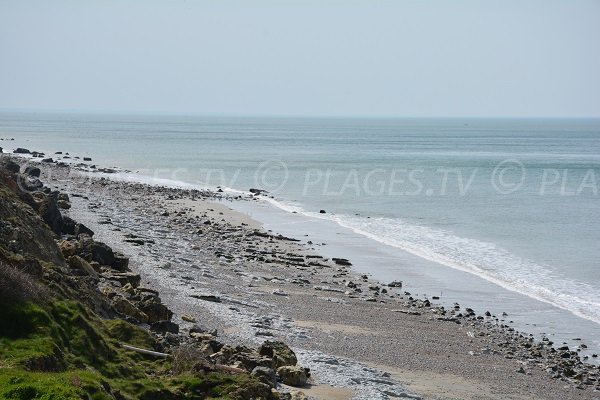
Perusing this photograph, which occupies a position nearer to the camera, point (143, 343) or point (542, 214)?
point (143, 343)

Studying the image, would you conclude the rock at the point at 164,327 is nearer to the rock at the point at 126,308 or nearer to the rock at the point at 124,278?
the rock at the point at 126,308

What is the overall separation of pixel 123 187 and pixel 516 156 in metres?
78.4

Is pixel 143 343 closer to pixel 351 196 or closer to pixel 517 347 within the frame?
pixel 517 347

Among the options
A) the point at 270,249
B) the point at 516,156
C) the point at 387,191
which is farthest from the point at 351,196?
the point at 516,156

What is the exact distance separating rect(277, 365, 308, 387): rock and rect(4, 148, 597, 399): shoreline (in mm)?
816

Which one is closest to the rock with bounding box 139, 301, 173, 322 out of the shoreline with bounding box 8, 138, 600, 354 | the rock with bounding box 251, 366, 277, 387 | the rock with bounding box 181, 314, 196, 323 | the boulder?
the boulder

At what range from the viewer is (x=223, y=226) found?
121 feet

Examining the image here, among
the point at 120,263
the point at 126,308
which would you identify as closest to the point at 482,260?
the point at 120,263

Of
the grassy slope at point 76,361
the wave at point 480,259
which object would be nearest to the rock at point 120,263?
the grassy slope at point 76,361

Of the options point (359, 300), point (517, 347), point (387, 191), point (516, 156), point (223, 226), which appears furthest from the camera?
point (516, 156)

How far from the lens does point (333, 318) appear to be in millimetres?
20438

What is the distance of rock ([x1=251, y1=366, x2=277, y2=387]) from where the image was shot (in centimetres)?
1229

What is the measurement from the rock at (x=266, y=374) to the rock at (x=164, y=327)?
8.90 ft

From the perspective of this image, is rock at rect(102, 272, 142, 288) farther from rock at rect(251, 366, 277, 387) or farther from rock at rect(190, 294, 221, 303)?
rock at rect(251, 366, 277, 387)
